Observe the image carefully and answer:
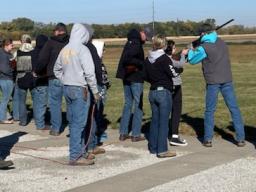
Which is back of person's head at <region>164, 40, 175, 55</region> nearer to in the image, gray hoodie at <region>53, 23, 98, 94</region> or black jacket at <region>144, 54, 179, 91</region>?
black jacket at <region>144, 54, 179, 91</region>

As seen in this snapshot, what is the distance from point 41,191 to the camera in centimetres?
700

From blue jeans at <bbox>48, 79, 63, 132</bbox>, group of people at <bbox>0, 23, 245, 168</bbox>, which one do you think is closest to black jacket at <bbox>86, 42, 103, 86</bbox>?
group of people at <bbox>0, 23, 245, 168</bbox>

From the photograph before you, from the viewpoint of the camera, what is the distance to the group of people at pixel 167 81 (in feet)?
29.0

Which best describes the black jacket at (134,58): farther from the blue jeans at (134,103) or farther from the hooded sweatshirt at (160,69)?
the hooded sweatshirt at (160,69)

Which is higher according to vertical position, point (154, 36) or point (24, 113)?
point (154, 36)

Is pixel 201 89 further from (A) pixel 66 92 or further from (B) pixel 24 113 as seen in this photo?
(A) pixel 66 92

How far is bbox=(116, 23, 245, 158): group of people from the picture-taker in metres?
8.84

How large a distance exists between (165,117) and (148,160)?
71 centimetres

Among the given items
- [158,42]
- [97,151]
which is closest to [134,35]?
[158,42]

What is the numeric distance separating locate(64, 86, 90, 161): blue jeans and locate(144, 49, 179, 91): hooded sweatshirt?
110cm

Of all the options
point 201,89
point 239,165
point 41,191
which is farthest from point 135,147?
point 201,89

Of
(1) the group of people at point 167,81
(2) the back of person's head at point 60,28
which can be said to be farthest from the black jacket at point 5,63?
(1) the group of people at point 167,81

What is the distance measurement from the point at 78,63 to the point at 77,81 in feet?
0.82

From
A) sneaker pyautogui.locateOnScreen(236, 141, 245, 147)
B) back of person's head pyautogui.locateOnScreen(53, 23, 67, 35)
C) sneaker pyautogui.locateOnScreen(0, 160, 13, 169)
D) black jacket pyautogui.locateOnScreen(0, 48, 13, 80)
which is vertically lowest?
sneaker pyautogui.locateOnScreen(236, 141, 245, 147)
